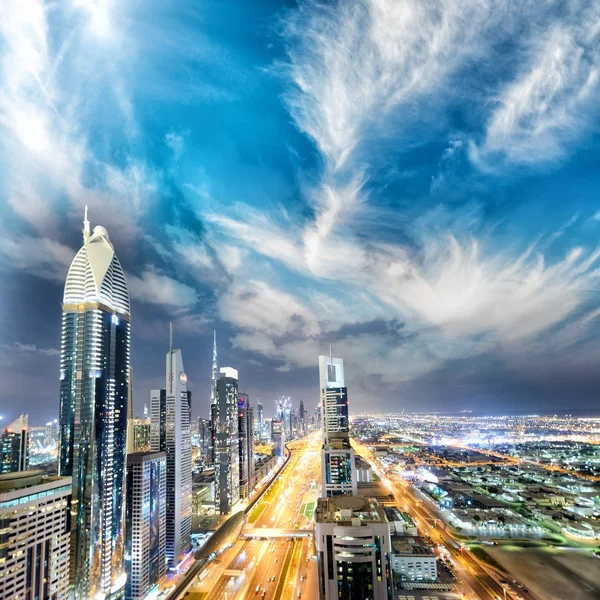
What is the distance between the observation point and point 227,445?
35.8 metres

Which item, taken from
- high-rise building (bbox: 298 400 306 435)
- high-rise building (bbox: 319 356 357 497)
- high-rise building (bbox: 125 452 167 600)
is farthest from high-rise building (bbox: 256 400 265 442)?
high-rise building (bbox: 125 452 167 600)

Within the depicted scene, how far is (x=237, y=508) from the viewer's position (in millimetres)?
34750

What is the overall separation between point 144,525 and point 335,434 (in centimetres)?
1730

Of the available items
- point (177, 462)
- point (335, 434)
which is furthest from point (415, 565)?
point (335, 434)

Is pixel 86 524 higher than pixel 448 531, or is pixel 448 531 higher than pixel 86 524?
pixel 86 524

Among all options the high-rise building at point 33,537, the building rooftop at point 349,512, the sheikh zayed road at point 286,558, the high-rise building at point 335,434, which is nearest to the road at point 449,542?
the sheikh zayed road at point 286,558

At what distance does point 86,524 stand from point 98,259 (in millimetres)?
11670

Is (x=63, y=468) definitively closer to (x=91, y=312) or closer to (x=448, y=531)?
(x=91, y=312)

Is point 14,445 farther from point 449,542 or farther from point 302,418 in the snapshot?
point 302,418

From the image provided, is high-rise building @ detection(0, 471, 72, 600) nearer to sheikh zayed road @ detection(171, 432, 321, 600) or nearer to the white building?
sheikh zayed road @ detection(171, 432, 321, 600)

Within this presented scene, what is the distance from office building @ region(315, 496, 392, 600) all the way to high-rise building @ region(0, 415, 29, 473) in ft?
56.1

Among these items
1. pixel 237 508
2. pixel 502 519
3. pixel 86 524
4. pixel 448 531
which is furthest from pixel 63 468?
pixel 502 519

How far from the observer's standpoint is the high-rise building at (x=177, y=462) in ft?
80.1

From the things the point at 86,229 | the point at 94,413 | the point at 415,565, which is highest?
the point at 86,229
